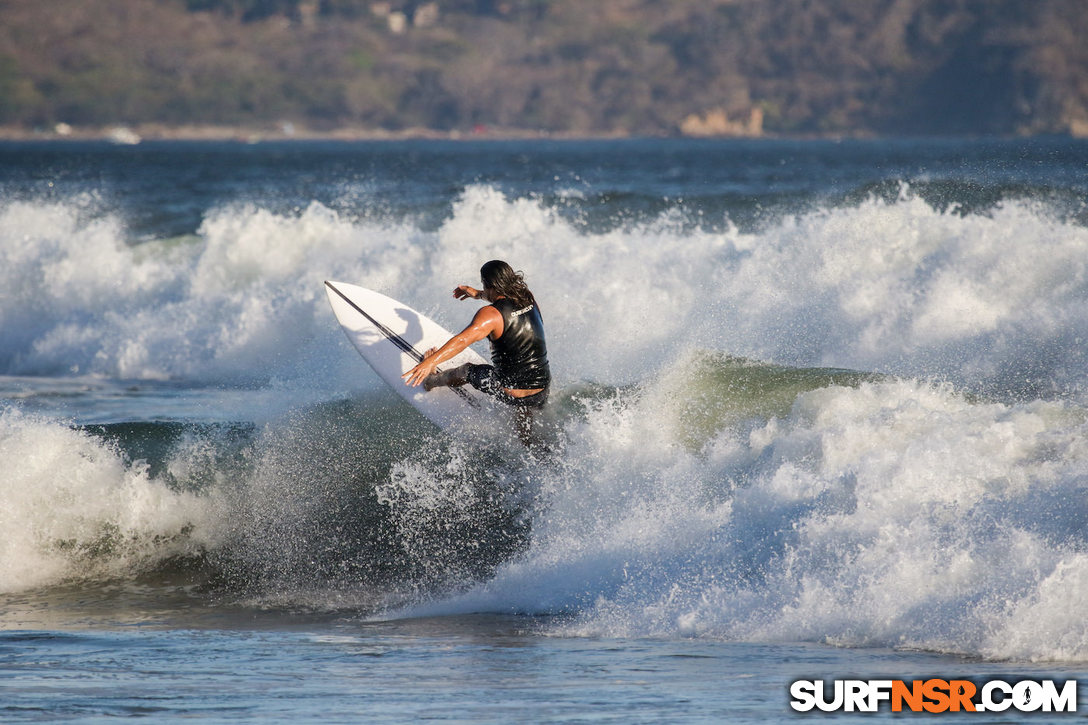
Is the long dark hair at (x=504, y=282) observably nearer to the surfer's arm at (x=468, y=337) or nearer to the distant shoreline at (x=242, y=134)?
the surfer's arm at (x=468, y=337)

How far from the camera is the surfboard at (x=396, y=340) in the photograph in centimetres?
948

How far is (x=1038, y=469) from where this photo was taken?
739 centimetres

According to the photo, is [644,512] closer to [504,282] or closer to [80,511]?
[504,282]

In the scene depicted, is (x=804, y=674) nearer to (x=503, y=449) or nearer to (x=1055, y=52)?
(x=503, y=449)

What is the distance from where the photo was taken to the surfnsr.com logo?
18.2 ft

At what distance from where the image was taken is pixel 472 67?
159m

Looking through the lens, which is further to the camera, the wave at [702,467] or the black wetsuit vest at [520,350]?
the black wetsuit vest at [520,350]

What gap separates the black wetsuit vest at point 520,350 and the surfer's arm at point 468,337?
2.1 inches

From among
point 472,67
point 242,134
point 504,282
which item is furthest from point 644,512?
point 242,134

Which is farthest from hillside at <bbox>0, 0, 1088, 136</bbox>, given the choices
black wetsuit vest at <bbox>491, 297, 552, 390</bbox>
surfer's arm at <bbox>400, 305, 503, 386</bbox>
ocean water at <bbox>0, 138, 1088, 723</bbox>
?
surfer's arm at <bbox>400, 305, 503, 386</bbox>

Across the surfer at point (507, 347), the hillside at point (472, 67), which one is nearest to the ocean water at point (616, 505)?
the surfer at point (507, 347)

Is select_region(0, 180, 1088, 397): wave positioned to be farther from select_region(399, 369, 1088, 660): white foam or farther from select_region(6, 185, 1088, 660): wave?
select_region(399, 369, 1088, 660): white foam

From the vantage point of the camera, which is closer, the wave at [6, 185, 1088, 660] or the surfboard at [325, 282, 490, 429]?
the wave at [6, 185, 1088, 660]

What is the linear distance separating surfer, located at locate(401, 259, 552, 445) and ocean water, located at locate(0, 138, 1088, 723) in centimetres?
32
